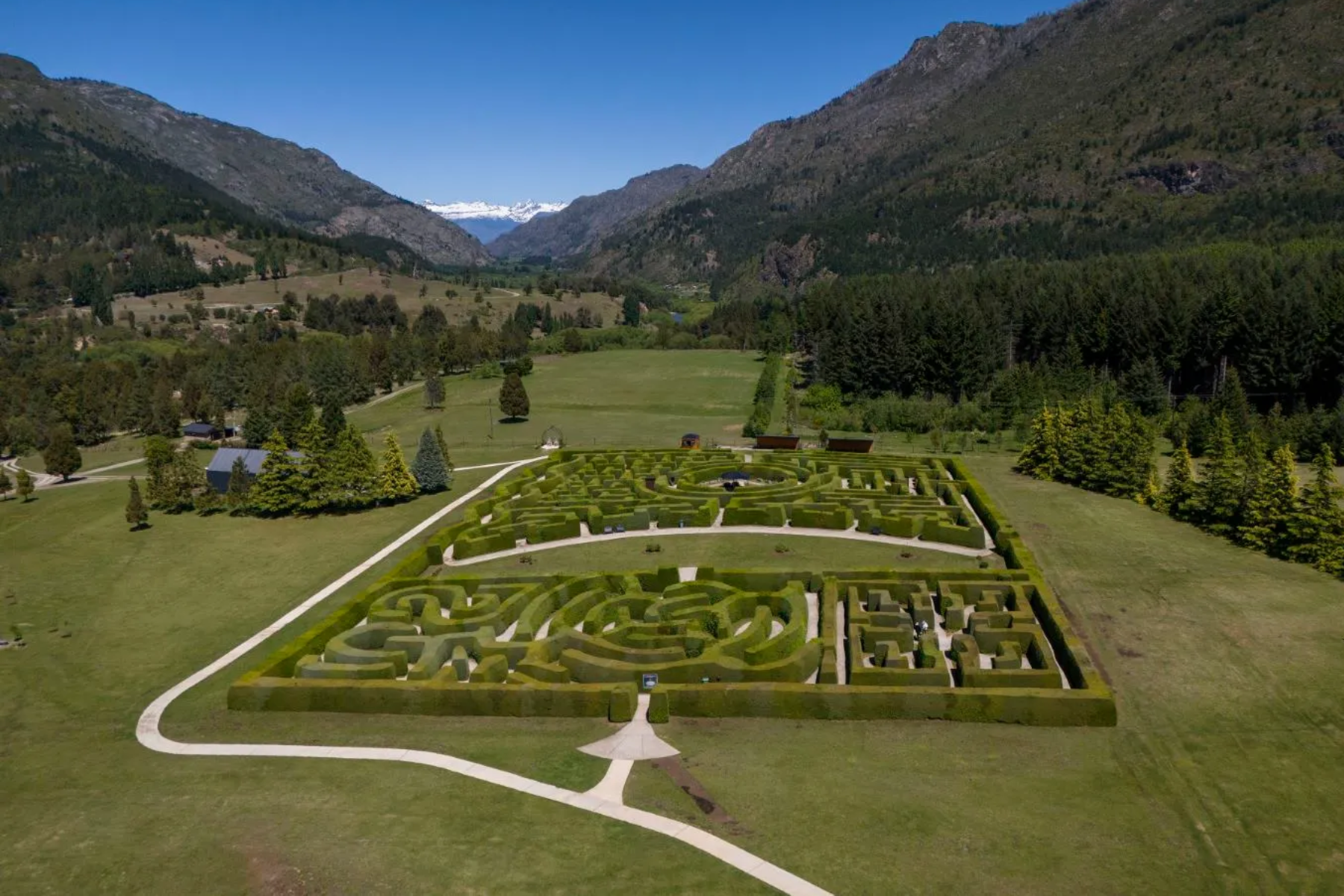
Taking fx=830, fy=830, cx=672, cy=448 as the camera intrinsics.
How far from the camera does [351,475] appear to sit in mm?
59781

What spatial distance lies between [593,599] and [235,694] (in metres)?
15.6

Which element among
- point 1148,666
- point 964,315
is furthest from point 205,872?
point 964,315

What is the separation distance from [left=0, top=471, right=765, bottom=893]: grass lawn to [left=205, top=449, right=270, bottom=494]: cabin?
A: 23.4 meters

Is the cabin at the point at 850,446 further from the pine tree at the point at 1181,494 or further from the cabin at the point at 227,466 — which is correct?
the cabin at the point at 227,466

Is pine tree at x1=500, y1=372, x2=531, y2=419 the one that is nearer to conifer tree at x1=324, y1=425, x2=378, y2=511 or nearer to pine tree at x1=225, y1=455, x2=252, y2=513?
pine tree at x1=225, y1=455, x2=252, y2=513

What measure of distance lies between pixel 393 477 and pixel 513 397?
143 ft

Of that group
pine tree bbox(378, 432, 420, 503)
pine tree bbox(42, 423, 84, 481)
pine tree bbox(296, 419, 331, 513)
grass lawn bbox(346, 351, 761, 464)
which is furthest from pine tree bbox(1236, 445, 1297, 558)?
pine tree bbox(42, 423, 84, 481)

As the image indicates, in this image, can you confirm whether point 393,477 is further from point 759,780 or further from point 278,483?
point 759,780

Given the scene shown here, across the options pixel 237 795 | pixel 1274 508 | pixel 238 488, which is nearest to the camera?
pixel 237 795

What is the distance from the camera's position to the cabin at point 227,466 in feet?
224

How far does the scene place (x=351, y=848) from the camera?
22031mm

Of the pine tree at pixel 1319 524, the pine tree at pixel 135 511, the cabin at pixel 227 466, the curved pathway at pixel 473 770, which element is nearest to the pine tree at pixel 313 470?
the cabin at pixel 227 466

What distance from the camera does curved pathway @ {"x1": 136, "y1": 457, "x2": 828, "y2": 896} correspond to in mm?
21406

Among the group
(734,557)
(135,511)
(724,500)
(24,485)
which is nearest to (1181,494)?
(724,500)
